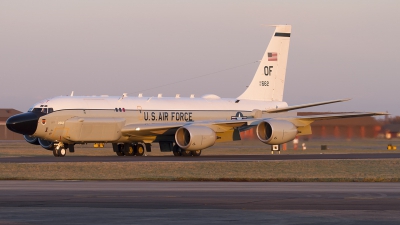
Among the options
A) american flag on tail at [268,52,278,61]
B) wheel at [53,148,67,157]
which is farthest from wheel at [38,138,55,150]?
american flag on tail at [268,52,278,61]

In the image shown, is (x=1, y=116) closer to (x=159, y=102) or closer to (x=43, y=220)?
(x=159, y=102)

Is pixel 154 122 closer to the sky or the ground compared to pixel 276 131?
closer to the sky

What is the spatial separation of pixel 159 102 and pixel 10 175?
829 inches

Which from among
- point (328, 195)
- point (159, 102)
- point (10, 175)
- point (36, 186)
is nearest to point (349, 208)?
point (328, 195)

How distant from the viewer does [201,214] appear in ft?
54.1

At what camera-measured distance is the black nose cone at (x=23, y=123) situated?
4409cm

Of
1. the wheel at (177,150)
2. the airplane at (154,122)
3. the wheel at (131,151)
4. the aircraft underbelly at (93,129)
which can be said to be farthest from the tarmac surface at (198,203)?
the wheel at (131,151)

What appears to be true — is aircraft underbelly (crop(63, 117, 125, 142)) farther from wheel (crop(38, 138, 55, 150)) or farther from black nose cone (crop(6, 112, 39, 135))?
wheel (crop(38, 138, 55, 150))

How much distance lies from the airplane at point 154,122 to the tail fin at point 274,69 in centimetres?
154

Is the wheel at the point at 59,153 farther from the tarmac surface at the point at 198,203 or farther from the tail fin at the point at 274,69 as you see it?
the tarmac surface at the point at 198,203

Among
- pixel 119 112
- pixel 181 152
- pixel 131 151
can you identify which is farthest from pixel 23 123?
pixel 181 152

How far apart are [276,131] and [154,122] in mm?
7722

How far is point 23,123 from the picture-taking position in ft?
145

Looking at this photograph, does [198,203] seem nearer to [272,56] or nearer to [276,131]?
[276,131]
